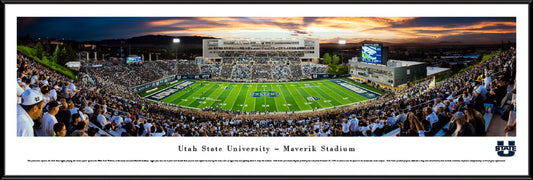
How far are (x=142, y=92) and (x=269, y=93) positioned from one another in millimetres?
7908

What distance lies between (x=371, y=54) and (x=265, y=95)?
7.41m

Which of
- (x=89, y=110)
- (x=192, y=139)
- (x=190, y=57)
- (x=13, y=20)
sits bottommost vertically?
(x=192, y=139)

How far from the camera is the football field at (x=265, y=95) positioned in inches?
542

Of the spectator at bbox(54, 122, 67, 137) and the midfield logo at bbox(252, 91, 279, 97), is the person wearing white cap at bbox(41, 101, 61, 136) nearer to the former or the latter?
the spectator at bbox(54, 122, 67, 137)

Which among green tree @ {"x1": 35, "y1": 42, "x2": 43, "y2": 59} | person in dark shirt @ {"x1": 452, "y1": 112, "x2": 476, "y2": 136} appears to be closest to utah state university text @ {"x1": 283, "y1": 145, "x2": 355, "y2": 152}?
person in dark shirt @ {"x1": 452, "y1": 112, "x2": 476, "y2": 136}

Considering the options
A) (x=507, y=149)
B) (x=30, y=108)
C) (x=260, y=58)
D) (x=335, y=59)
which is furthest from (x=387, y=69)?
(x=30, y=108)

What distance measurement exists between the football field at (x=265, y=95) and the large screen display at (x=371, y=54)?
1.92 m

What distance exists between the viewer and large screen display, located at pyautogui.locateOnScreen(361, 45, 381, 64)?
16.7m

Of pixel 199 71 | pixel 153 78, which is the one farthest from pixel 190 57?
pixel 153 78

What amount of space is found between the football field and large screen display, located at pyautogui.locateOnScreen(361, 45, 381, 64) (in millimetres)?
1921

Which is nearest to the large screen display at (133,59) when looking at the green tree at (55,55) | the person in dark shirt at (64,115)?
the green tree at (55,55)

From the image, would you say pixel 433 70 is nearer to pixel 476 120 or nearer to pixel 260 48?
pixel 476 120
